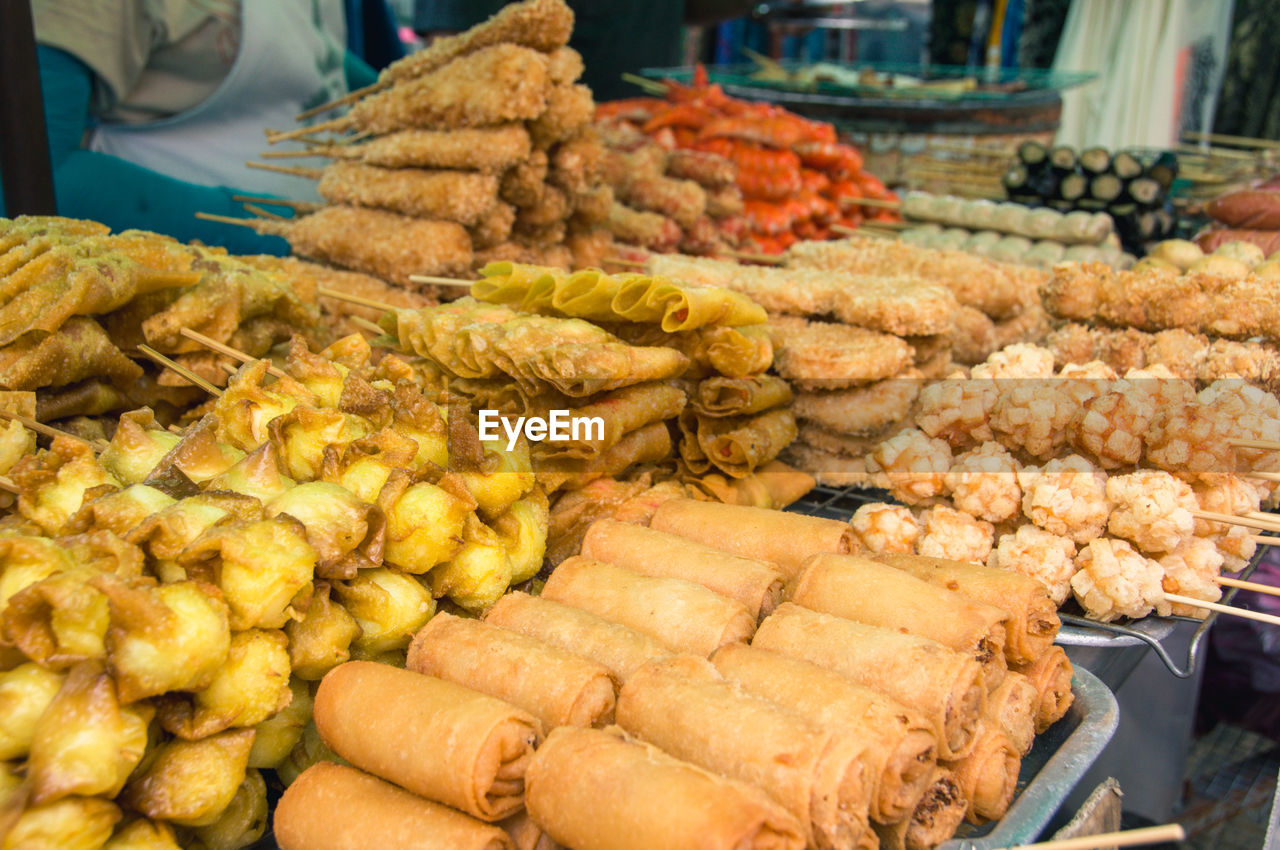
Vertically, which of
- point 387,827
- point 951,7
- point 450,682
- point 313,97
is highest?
point 951,7

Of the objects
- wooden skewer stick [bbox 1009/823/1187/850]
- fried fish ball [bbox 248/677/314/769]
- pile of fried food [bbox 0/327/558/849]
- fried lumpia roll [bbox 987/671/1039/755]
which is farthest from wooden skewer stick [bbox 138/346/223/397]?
wooden skewer stick [bbox 1009/823/1187/850]

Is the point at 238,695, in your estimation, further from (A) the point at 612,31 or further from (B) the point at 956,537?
(A) the point at 612,31

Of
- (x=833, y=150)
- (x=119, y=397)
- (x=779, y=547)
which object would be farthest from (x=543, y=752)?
(x=833, y=150)

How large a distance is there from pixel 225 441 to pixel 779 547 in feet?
4.58

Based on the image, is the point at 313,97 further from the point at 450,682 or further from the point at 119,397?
the point at 450,682

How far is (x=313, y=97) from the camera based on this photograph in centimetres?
527

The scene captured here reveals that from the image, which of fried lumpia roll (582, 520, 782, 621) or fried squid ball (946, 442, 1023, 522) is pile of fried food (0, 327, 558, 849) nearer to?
fried lumpia roll (582, 520, 782, 621)

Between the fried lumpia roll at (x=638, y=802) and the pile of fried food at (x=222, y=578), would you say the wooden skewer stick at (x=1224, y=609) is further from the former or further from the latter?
the pile of fried food at (x=222, y=578)

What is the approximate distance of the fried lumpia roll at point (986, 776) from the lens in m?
1.59

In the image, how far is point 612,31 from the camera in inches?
310

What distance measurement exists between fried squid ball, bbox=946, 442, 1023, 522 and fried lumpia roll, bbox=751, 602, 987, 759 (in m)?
0.82

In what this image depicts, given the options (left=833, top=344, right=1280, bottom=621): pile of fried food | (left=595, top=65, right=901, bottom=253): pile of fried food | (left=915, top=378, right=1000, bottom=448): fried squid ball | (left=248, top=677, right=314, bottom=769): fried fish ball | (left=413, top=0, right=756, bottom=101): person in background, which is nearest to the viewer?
(left=248, top=677, right=314, bottom=769): fried fish ball

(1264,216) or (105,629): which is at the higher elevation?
(1264,216)

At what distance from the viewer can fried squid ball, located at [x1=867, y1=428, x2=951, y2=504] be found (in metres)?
2.52
